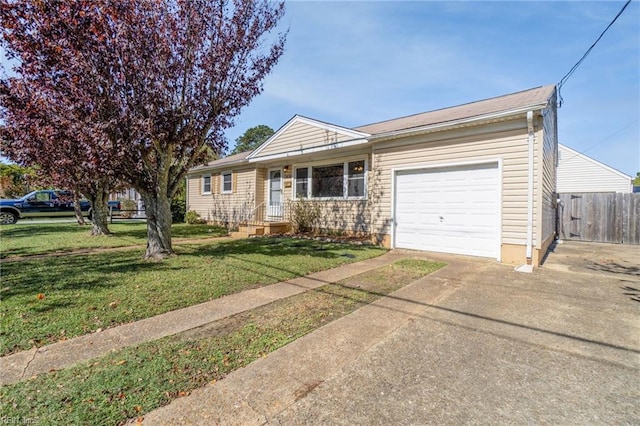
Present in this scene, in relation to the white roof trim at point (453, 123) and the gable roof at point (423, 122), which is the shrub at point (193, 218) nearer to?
the gable roof at point (423, 122)

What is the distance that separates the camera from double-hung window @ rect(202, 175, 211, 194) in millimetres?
17062

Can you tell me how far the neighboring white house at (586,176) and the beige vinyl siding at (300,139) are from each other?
17089 millimetres

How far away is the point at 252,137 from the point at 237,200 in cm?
4567

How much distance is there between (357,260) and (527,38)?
758cm

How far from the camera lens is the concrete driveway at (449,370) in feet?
6.75

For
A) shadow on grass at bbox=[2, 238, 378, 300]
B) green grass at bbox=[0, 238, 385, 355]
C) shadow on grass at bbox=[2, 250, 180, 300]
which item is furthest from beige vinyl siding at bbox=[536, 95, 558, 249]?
shadow on grass at bbox=[2, 250, 180, 300]

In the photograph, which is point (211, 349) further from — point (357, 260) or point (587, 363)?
point (357, 260)

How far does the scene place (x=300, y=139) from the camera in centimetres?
1177

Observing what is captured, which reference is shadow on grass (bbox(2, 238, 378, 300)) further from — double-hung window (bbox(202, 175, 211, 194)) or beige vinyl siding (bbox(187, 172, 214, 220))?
double-hung window (bbox(202, 175, 211, 194))

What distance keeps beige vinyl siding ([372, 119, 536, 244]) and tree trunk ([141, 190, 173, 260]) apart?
19.1 ft

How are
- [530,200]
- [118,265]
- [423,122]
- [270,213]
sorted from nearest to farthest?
[118,265] → [530,200] → [423,122] → [270,213]

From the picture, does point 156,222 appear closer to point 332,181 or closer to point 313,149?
point 313,149

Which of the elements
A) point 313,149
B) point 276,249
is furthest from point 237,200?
point 276,249

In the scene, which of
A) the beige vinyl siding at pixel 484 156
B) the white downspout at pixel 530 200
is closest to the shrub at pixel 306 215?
the beige vinyl siding at pixel 484 156
